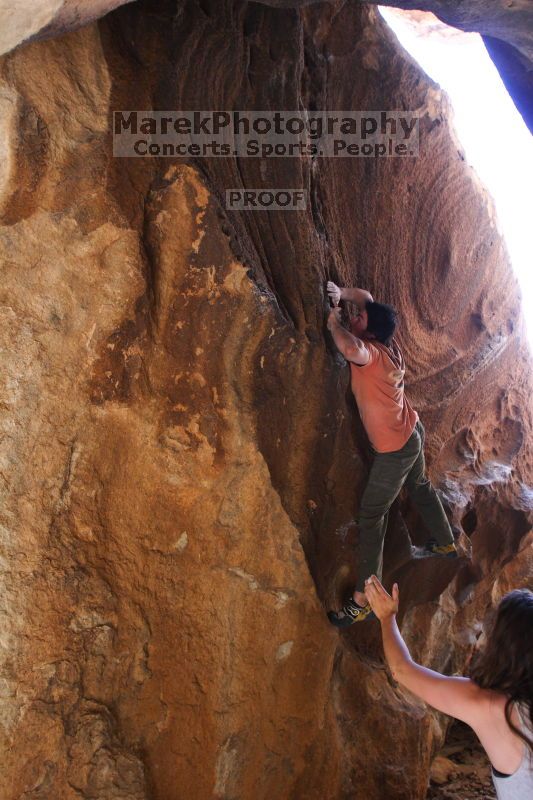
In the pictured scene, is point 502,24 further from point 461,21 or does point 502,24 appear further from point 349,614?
point 349,614

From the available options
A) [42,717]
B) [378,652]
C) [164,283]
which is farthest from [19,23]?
[378,652]

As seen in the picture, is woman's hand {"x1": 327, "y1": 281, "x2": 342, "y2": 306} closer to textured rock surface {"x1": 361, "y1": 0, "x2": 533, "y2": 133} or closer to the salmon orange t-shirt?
the salmon orange t-shirt

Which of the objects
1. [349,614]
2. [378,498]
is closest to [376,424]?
[378,498]

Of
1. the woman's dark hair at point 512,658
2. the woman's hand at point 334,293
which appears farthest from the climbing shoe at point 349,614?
the woman's hand at point 334,293

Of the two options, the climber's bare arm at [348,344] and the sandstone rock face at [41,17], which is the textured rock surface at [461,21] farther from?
the climber's bare arm at [348,344]

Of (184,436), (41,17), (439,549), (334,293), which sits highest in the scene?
(41,17)

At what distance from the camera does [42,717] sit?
2.13m

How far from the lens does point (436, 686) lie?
187 centimetres

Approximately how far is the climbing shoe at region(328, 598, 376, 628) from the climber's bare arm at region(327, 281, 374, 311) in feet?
3.93

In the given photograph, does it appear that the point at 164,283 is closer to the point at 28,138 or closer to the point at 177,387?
the point at 177,387

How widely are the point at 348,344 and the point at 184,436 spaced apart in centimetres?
68

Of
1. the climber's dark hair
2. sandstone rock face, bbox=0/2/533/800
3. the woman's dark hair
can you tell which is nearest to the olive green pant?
sandstone rock face, bbox=0/2/533/800

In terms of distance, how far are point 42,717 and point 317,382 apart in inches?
57.9

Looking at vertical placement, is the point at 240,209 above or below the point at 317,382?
above
